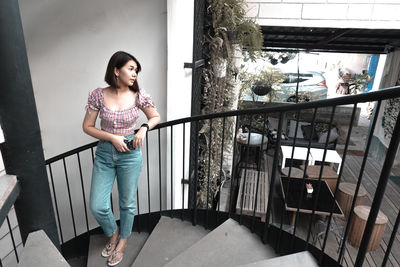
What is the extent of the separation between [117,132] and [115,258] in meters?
0.96

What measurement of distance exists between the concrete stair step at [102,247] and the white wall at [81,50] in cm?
59

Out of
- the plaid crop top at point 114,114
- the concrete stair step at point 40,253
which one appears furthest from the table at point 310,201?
the concrete stair step at point 40,253

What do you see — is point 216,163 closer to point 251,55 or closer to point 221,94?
point 221,94

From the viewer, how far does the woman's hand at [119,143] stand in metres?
1.65

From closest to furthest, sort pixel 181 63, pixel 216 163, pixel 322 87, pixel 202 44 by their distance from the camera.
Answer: pixel 181 63
pixel 202 44
pixel 216 163
pixel 322 87

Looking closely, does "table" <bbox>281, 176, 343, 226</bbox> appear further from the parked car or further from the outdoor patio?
the parked car

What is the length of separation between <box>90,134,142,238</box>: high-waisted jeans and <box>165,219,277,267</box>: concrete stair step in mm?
541

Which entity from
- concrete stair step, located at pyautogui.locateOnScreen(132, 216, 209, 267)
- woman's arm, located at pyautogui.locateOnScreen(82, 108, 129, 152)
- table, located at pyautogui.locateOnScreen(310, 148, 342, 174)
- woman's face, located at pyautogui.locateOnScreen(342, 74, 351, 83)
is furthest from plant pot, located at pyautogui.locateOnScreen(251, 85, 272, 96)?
woman's face, located at pyautogui.locateOnScreen(342, 74, 351, 83)

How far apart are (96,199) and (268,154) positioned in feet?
19.7

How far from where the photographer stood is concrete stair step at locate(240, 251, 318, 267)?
1.34m

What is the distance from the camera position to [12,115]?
1.01 meters

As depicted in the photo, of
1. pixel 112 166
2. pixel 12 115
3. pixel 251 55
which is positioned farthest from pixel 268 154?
pixel 12 115

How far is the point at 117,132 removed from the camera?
1.71m

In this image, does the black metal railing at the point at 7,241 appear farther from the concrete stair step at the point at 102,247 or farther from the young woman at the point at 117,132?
the young woman at the point at 117,132
